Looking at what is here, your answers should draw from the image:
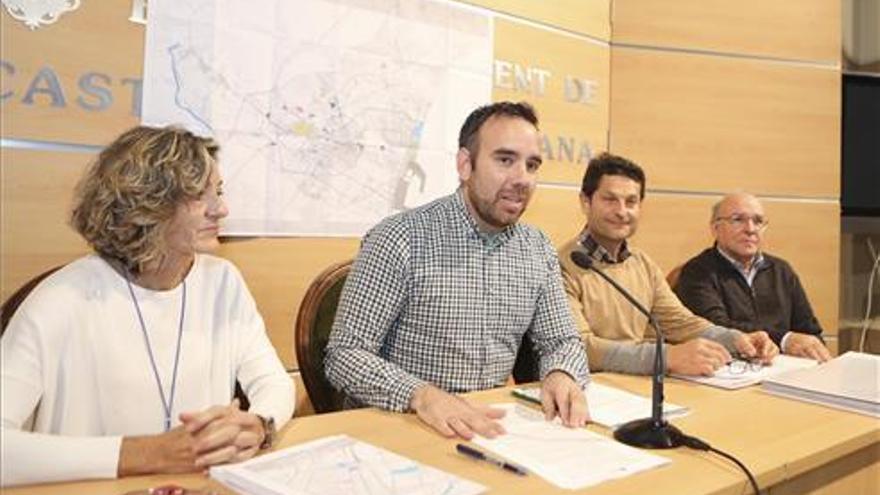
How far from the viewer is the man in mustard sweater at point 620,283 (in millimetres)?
2213

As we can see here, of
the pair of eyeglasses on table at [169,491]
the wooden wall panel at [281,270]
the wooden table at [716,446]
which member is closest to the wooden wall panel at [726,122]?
the wooden wall panel at [281,270]

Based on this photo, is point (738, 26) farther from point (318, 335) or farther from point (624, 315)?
point (318, 335)

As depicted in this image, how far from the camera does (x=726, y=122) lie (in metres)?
3.47

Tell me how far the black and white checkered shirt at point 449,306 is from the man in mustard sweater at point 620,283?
0.93 feet

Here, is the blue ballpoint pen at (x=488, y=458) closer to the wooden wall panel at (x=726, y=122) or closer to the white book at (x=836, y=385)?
the white book at (x=836, y=385)

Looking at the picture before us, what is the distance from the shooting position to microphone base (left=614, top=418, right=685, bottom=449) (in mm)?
1308

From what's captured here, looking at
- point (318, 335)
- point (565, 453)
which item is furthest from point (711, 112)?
point (565, 453)

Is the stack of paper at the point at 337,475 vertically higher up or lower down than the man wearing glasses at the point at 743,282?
lower down

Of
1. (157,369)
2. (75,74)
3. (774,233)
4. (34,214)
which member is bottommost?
(157,369)

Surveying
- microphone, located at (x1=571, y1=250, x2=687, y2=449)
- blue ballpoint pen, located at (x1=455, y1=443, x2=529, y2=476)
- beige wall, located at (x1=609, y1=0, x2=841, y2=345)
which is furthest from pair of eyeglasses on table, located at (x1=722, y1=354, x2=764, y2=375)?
beige wall, located at (x1=609, y1=0, x2=841, y2=345)

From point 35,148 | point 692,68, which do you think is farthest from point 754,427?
point 692,68

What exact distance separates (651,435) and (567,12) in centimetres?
225

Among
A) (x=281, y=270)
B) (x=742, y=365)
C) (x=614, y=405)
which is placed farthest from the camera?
(x=281, y=270)

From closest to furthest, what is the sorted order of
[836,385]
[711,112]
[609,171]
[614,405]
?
[614,405], [836,385], [609,171], [711,112]
